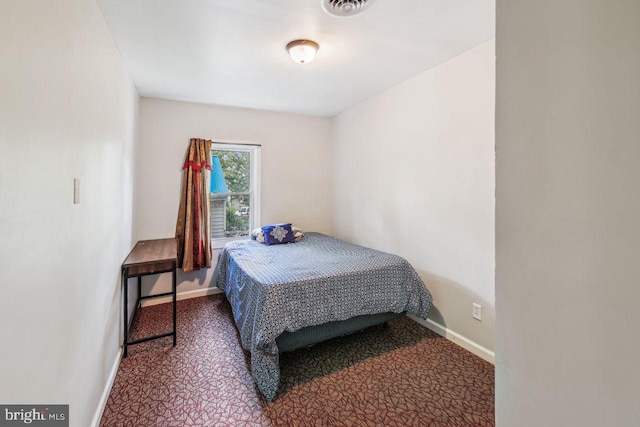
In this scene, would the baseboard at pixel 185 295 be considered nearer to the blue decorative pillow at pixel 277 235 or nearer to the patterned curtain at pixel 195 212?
the patterned curtain at pixel 195 212

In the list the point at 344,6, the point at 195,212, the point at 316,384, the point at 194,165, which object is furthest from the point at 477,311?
the point at 194,165

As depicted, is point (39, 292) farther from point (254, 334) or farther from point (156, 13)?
point (156, 13)

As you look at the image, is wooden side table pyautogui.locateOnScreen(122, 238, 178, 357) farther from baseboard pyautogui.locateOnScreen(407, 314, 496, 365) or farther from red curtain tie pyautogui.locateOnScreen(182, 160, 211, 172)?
baseboard pyautogui.locateOnScreen(407, 314, 496, 365)

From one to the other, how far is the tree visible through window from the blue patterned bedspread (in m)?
1.08

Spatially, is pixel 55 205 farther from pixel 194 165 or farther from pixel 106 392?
pixel 194 165

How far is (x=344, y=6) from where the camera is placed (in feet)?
5.47

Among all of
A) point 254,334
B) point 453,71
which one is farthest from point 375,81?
point 254,334

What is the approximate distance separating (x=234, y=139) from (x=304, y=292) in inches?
100

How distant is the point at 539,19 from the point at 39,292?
163cm

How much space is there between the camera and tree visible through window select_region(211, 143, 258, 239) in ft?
12.4

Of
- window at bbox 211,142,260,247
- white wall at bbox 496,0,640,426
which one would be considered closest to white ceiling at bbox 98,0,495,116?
window at bbox 211,142,260,247

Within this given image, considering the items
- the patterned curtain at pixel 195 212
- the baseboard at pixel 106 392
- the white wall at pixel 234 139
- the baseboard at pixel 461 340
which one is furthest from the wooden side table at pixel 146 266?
the baseboard at pixel 461 340

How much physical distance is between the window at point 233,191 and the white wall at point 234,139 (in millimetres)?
137

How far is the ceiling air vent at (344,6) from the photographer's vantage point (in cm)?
164
